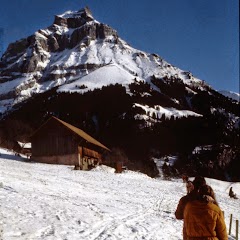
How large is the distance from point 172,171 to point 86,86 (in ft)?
261

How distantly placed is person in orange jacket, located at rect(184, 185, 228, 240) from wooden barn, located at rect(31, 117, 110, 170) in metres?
37.1

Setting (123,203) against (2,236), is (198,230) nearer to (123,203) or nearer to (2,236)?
(2,236)

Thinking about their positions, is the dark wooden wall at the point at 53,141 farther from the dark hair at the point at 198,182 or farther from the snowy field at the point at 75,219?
the dark hair at the point at 198,182

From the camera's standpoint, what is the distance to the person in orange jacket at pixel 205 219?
198 inches

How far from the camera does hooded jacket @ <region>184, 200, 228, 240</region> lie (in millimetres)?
5035

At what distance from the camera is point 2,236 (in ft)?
27.2

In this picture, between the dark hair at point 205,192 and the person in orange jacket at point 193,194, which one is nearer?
the dark hair at point 205,192

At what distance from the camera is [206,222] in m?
5.04

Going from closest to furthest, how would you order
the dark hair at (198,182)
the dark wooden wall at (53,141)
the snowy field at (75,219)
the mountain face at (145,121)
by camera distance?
1. the dark hair at (198,182)
2. the snowy field at (75,219)
3. the dark wooden wall at (53,141)
4. the mountain face at (145,121)

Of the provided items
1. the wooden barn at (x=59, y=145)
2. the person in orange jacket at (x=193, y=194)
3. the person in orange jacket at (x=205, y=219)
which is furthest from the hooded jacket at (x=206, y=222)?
the wooden barn at (x=59, y=145)

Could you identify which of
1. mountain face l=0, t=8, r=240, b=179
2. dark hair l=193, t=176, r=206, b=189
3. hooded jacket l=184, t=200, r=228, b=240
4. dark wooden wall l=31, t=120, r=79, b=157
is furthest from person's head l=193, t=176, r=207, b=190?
mountain face l=0, t=8, r=240, b=179

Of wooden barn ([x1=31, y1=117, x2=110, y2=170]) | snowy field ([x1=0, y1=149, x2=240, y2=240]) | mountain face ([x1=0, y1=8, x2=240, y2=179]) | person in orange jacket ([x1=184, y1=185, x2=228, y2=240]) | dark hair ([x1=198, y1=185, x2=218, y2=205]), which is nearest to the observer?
person in orange jacket ([x1=184, y1=185, x2=228, y2=240])

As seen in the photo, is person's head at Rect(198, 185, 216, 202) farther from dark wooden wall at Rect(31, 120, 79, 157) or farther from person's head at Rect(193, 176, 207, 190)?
dark wooden wall at Rect(31, 120, 79, 157)

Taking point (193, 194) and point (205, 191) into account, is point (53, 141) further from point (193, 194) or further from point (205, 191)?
point (205, 191)
